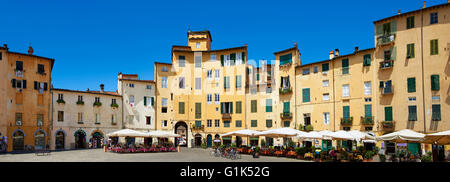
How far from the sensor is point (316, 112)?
4384cm

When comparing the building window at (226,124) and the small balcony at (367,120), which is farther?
the building window at (226,124)

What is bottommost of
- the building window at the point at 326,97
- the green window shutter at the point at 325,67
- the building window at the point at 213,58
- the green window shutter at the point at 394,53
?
the building window at the point at 326,97

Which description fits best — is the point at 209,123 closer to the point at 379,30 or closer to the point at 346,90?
the point at 346,90

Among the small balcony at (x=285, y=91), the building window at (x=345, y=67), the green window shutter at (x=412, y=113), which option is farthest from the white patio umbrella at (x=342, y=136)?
the small balcony at (x=285, y=91)

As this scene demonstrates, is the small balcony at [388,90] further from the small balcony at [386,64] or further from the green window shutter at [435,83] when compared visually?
the green window shutter at [435,83]

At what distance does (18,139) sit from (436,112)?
45.3 m

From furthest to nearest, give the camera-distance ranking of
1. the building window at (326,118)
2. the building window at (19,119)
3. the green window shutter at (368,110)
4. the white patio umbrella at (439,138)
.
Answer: the building window at (19,119) < the building window at (326,118) < the green window shutter at (368,110) < the white patio umbrella at (439,138)

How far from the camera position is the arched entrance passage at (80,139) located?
4820cm

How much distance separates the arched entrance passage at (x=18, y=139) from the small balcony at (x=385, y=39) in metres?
41.9

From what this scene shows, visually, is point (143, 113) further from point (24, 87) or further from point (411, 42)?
point (411, 42)

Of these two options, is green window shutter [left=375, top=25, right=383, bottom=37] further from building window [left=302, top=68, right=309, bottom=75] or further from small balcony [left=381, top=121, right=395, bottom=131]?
building window [left=302, top=68, right=309, bottom=75]

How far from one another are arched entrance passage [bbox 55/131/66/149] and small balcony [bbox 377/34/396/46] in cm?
3967

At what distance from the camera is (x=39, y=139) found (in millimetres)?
44438

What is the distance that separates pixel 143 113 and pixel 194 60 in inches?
438
